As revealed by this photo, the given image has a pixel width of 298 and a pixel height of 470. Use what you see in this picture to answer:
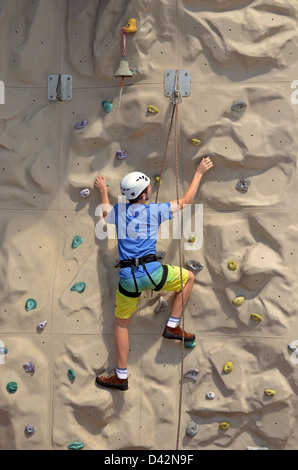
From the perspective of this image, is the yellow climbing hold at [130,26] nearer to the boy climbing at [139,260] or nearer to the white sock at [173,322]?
the boy climbing at [139,260]

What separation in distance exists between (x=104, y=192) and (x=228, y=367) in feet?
4.54

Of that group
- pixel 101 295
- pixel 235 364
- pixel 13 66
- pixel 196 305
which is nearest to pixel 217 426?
pixel 235 364

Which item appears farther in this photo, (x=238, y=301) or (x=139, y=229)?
(x=238, y=301)

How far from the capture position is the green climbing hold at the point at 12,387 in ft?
12.8

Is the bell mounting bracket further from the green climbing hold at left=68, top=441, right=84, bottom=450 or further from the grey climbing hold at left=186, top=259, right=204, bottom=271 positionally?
the green climbing hold at left=68, top=441, right=84, bottom=450

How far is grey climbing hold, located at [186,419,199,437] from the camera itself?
3900 mm

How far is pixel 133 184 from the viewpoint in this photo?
3.62m

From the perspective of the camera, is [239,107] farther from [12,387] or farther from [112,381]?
[12,387]

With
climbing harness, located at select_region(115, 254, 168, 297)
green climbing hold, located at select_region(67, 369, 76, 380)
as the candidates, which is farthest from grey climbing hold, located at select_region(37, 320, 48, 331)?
climbing harness, located at select_region(115, 254, 168, 297)

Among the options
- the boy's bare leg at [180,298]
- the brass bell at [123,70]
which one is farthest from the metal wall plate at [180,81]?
the boy's bare leg at [180,298]

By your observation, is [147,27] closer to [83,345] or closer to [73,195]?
[73,195]

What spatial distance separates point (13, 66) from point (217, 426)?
2713 millimetres

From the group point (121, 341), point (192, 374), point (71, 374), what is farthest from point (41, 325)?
point (192, 374)

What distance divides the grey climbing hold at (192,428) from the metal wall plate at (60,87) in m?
2.28
